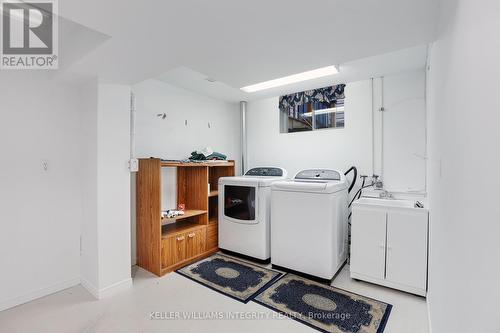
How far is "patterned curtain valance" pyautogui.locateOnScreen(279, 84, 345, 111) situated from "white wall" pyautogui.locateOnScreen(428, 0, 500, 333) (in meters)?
2.31

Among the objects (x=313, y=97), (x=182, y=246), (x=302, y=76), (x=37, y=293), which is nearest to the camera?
(x=37, y=293)

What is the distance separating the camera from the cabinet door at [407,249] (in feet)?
7.73

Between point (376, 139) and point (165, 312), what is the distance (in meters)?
3.23

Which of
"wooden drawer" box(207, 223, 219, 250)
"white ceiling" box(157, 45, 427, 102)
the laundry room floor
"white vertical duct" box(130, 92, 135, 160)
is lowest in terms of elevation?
the laundry room floor

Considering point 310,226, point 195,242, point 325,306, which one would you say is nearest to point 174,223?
point 195,242

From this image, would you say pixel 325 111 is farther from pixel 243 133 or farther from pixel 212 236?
pixel 212 236

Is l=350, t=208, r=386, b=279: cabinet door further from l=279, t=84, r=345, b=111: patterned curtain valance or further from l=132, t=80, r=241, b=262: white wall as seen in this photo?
l=132, t=80, r=241, b=262: white wall

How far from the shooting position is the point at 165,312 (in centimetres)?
216

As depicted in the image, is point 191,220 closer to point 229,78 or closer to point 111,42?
point 229,78

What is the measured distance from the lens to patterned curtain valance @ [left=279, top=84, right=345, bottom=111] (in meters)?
3.49

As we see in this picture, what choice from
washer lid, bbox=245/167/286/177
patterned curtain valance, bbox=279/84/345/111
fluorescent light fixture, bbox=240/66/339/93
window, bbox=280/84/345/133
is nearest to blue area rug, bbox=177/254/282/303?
washer lid, bbox=245/167/286/177

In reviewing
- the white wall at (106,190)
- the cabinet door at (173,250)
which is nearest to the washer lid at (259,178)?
the cabinet door at (173,250)

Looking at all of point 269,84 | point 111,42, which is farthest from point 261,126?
point 111,42

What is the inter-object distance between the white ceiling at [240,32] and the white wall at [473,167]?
49 centimetres
